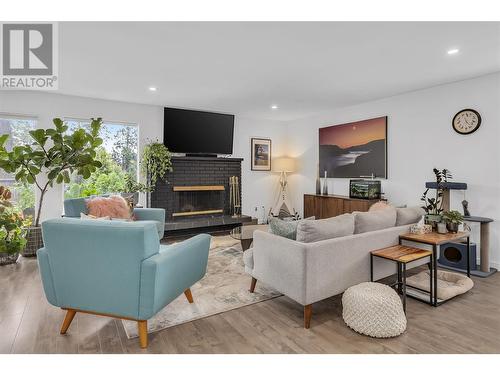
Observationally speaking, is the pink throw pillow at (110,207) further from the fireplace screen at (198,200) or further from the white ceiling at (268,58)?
the fireplace screen at (198,200)

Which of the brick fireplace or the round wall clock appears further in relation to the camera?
the brick fireplace

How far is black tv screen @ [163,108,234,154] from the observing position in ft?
19.0

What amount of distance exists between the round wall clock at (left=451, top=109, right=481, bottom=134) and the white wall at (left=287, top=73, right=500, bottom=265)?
0.06 m

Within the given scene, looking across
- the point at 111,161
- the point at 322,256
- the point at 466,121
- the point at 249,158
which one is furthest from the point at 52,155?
the point at 466,121

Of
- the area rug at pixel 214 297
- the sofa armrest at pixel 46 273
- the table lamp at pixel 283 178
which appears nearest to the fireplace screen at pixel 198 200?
the table lamp at pixel 283 178

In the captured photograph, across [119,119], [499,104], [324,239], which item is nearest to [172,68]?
[119,119]

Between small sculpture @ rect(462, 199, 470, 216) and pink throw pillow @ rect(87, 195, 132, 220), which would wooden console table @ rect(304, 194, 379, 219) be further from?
pink throw pillow @ rect(87, 195, 132, 220)

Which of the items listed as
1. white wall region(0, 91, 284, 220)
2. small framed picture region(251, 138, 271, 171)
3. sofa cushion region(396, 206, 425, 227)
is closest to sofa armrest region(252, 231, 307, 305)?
sofa cushion region(396, 206, 425, 227)

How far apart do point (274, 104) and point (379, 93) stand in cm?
179

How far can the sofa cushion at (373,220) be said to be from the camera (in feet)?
9.20

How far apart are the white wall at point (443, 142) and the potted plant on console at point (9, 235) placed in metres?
5.36

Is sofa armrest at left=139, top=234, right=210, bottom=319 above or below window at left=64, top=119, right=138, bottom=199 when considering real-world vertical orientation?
below

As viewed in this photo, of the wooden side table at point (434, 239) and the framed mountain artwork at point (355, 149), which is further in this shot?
the framed mountain artwork at point (355, 149)
